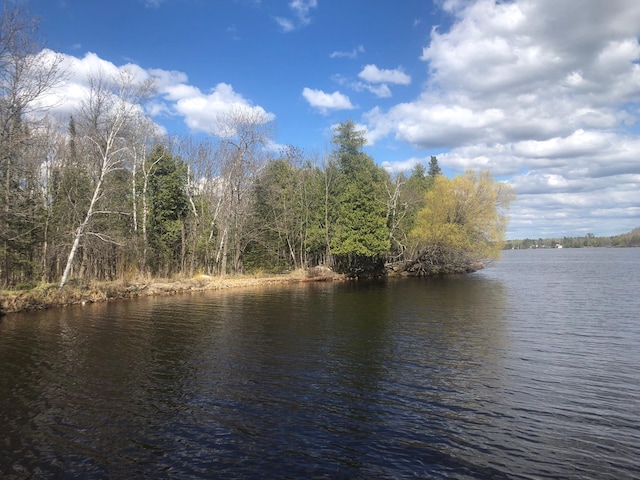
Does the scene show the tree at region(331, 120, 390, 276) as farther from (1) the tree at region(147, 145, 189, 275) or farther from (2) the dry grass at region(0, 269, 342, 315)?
(1) the tree at region(147, 145, 189, 275)

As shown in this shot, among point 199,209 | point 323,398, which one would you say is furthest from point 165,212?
point 323,398

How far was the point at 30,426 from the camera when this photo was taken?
867 centimetres

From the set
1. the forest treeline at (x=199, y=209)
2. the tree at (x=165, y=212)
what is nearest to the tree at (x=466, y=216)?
the forest treeline at (x=199, y=209)

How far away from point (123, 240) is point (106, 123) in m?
9.55

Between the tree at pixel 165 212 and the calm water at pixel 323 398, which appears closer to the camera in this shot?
the calm water at pixel 323 398

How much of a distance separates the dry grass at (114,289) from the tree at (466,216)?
17101 millimetres

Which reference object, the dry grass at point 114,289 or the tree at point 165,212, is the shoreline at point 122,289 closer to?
the dry grass at point 114,289

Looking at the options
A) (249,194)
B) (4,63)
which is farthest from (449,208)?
(4,63)

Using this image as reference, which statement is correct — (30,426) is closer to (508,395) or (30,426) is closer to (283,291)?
(508,395)

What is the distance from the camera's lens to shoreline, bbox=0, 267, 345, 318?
78.3 ft

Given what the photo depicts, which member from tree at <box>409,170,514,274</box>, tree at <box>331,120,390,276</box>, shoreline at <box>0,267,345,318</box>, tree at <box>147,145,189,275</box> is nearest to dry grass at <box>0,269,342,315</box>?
shoreline at <box>0,267,345,318</box>

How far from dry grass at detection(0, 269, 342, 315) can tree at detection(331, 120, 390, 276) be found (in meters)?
6.86

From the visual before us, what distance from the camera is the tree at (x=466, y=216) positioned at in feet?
163

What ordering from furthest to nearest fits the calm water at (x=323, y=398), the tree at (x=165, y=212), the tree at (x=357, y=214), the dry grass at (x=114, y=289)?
the tree at (x=357, y=214)
the tree at (x=165, y=212)
the dry grass at (x=114, y=289)
the calm water at (x=323, y=398)
